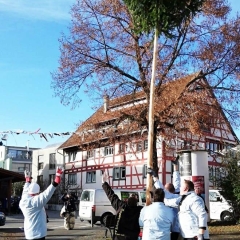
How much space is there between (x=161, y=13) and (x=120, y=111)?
7.46 m

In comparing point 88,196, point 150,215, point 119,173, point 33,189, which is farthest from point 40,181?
point 150,215

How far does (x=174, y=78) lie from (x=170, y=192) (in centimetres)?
892

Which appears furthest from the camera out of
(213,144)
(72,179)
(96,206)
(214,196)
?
(72,179)

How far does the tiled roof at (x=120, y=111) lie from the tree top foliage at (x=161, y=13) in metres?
4.97

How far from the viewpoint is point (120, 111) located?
17812 millimetres

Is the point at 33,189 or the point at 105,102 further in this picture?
the point at 105,102

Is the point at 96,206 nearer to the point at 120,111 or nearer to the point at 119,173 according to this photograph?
the point at 120,111

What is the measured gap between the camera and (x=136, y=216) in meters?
7.57

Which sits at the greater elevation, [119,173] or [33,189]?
[119,173]

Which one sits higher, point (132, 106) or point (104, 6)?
point (104, 6)

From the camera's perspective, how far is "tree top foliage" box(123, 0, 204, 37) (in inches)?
423

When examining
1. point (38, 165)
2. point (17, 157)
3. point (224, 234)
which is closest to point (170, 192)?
point (224, 234)

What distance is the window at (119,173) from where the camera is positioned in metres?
41.2

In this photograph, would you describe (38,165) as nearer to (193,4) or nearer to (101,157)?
(101,157)
